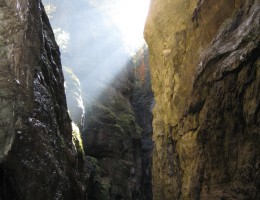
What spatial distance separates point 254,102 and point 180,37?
6311mm

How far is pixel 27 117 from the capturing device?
32.4 feet

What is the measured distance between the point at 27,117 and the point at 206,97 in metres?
5.19

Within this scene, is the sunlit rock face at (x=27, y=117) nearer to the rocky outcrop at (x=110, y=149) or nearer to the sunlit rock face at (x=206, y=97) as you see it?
the sunlit rock face at (x=206, y=97)

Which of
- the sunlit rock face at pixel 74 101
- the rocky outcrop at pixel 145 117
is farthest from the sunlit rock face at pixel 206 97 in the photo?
the rocky outcrop at pixel 145 117

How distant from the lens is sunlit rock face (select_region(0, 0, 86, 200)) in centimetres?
937

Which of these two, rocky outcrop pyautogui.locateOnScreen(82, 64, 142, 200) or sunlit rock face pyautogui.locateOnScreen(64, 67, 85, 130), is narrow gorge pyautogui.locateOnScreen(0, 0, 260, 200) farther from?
rocky outcrop pyautogui.locateOnScreen(82, 64, 142, 200)

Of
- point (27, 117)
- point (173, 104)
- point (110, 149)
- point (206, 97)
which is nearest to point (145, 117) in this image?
point (110, 149)

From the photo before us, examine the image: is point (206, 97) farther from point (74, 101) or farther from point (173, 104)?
point (74, 101)

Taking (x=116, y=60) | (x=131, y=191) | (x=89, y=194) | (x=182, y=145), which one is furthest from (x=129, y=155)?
(x=182, y=145)

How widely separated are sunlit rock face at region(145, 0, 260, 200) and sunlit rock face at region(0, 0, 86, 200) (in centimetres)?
443

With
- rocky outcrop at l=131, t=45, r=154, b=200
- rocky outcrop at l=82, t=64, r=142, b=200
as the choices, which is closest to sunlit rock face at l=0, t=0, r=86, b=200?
rocky outcrop at l=82, t=64, r=142, b=200

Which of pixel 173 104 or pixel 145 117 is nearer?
pixel 173 104

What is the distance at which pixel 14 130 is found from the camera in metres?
9.45

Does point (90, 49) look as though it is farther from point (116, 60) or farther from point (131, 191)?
point (131, 191)
